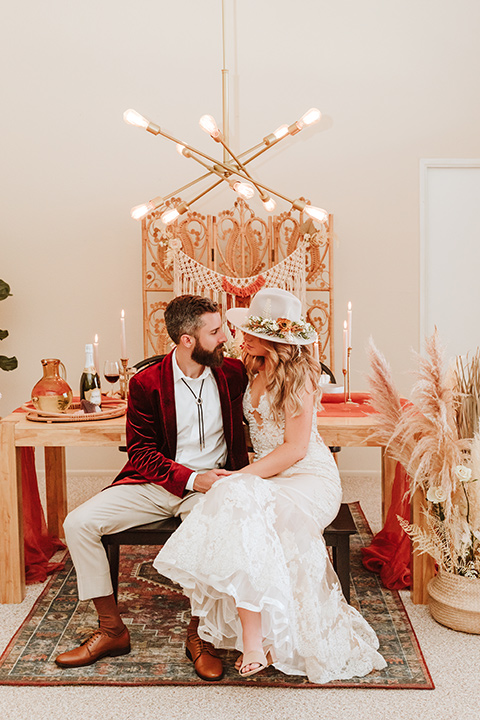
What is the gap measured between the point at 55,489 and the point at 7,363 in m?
1.25

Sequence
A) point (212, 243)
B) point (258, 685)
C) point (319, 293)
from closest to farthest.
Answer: point (258, 685) → point (212, 243) → point (319, 293)

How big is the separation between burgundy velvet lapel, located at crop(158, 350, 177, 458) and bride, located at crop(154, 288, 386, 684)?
0.84 ft

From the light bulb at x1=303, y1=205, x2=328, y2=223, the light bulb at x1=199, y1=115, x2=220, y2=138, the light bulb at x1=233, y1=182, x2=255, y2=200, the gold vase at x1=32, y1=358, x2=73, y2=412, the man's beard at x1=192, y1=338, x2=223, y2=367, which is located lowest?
the gold vase at x1=32, y1=358, x2=73, y2=412

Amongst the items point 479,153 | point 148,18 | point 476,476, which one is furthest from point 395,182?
point 476,476

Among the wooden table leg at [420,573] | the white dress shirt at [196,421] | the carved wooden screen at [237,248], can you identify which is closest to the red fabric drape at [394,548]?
the wooden table leg at [420,573]

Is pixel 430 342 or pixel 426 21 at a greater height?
pixel 426 21

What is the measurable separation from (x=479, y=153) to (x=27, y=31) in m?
3.03

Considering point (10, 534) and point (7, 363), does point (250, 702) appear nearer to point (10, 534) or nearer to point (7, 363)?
point (10, 534)

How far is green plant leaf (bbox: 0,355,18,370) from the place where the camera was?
447 centimetres

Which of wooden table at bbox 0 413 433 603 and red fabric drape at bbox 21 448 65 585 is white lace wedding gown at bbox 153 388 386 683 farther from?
red fabric drape at bbox 21 448 65 585

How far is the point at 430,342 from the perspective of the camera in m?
2.47

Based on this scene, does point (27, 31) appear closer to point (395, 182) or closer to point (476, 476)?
point (395, 182)

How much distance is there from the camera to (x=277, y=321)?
2537mm

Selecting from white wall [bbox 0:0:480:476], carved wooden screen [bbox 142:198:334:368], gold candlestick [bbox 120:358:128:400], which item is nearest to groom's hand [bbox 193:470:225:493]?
gold candlestick [bbox 120:358:128:400]
